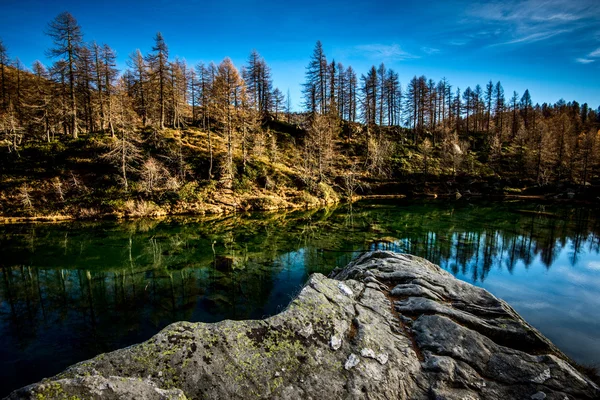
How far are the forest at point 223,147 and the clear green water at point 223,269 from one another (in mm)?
8171

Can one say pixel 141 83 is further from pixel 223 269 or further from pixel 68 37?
pixel 223 269

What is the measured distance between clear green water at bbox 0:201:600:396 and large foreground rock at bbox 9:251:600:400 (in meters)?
6.31

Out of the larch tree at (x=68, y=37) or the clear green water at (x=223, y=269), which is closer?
the clear green water at (x=223, y=269)

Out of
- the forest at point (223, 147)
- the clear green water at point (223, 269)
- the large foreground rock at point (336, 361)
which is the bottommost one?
the clear green water at point (223, 269)

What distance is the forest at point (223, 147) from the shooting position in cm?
3734

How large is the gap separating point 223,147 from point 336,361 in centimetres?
4843

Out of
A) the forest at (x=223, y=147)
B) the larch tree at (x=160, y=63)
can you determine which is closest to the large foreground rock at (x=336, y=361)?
the forest at (x=223, y=147)

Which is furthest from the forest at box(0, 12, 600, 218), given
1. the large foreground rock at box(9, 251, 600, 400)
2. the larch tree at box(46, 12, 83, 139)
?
the large foreground rock at box(9, 251, 600, 400)

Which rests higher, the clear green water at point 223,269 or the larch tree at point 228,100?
the larch tree at point 228,100

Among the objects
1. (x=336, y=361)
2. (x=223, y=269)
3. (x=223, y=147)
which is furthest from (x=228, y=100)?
(x=336, y=361)

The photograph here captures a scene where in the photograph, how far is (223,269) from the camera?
1820 cm

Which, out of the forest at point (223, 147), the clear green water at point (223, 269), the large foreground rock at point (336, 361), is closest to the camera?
the large foreground rock at point (336, 361)

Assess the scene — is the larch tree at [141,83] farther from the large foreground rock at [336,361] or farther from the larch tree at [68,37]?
the large foreground rock at [336,361]

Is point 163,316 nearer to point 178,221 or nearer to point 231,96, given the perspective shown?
point 178,221
